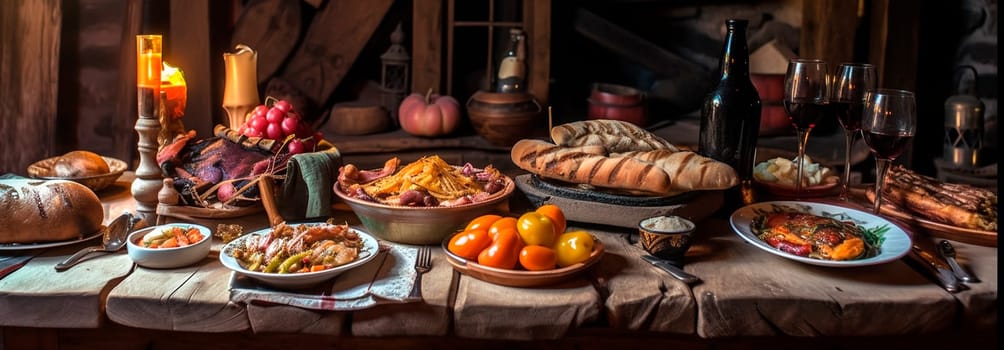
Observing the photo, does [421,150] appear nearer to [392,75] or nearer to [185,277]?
[392,75]

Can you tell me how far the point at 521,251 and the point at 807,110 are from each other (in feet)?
2.96

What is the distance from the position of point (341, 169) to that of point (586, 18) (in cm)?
272

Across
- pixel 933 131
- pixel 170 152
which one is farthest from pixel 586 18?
pixel 170 152

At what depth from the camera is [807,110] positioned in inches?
87.5

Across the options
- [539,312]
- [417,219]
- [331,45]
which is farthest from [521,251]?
[331,45]

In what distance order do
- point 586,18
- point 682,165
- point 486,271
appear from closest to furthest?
point 486,271 → point 682,165 → point 586,18

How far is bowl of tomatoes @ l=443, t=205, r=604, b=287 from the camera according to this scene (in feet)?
5.95

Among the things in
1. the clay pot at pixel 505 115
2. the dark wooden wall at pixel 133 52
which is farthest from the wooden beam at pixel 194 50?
the clay pot at pixel 505 115

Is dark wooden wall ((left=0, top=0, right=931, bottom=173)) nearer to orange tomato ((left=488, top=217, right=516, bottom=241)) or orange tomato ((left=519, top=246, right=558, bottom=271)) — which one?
orange tomato ((left=488, top=217, right=516, bottom=241))

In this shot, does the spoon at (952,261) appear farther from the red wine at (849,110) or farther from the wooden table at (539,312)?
the red wine at (849,110)

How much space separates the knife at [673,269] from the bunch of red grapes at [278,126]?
3.47ft

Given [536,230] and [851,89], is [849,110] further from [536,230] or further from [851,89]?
[536,230]

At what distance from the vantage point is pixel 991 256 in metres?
2.04

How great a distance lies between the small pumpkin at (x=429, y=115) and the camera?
4207mm
